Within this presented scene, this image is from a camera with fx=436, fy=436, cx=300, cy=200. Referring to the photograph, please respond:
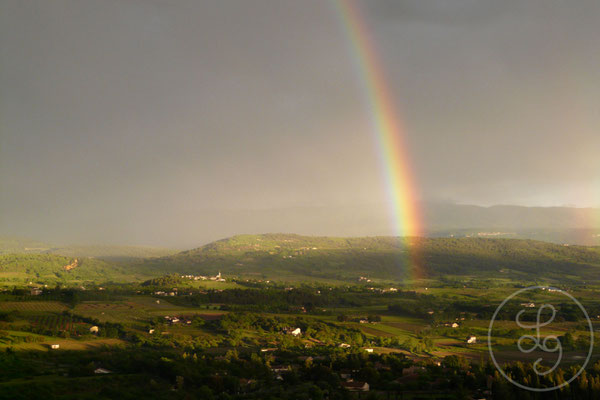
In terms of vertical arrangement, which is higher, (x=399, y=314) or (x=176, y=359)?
(x=176, y=359)

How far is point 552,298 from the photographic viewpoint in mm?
80938

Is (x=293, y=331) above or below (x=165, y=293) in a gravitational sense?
below

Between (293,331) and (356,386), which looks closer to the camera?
(356,386)

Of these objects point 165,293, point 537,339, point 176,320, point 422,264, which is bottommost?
point 422,264

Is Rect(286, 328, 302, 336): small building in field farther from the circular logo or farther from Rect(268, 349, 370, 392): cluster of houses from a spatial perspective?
the circular logo

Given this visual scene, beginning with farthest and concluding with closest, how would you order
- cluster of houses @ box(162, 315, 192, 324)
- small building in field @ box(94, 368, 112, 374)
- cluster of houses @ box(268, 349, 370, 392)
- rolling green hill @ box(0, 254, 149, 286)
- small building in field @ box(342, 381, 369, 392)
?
rolling green hill @ box(0, 254, 149, 286), cluster of houses @ box(162, 315, 192, 324), small building in field @ box(94, 368, 112, 374), cluster of houses @ box(268, 349, 370, 392), small building in field @ box(342, 381, 369, 392)

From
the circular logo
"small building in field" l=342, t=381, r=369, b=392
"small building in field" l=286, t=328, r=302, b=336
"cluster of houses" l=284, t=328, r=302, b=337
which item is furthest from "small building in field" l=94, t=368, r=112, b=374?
the circular logo

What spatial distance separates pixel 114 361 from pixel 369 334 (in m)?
29.4

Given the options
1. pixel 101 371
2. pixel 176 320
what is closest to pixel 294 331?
pixel 176 320

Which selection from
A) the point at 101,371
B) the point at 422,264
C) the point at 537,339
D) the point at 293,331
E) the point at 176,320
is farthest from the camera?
the point at 422,264

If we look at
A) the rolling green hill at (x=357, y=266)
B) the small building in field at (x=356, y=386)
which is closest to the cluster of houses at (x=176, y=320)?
the small building in field at (x=356, y=386)

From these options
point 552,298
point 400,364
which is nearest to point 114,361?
point 400,364

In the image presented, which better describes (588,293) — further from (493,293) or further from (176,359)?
(176,359)

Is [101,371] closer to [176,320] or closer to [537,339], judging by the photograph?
[176,320]
